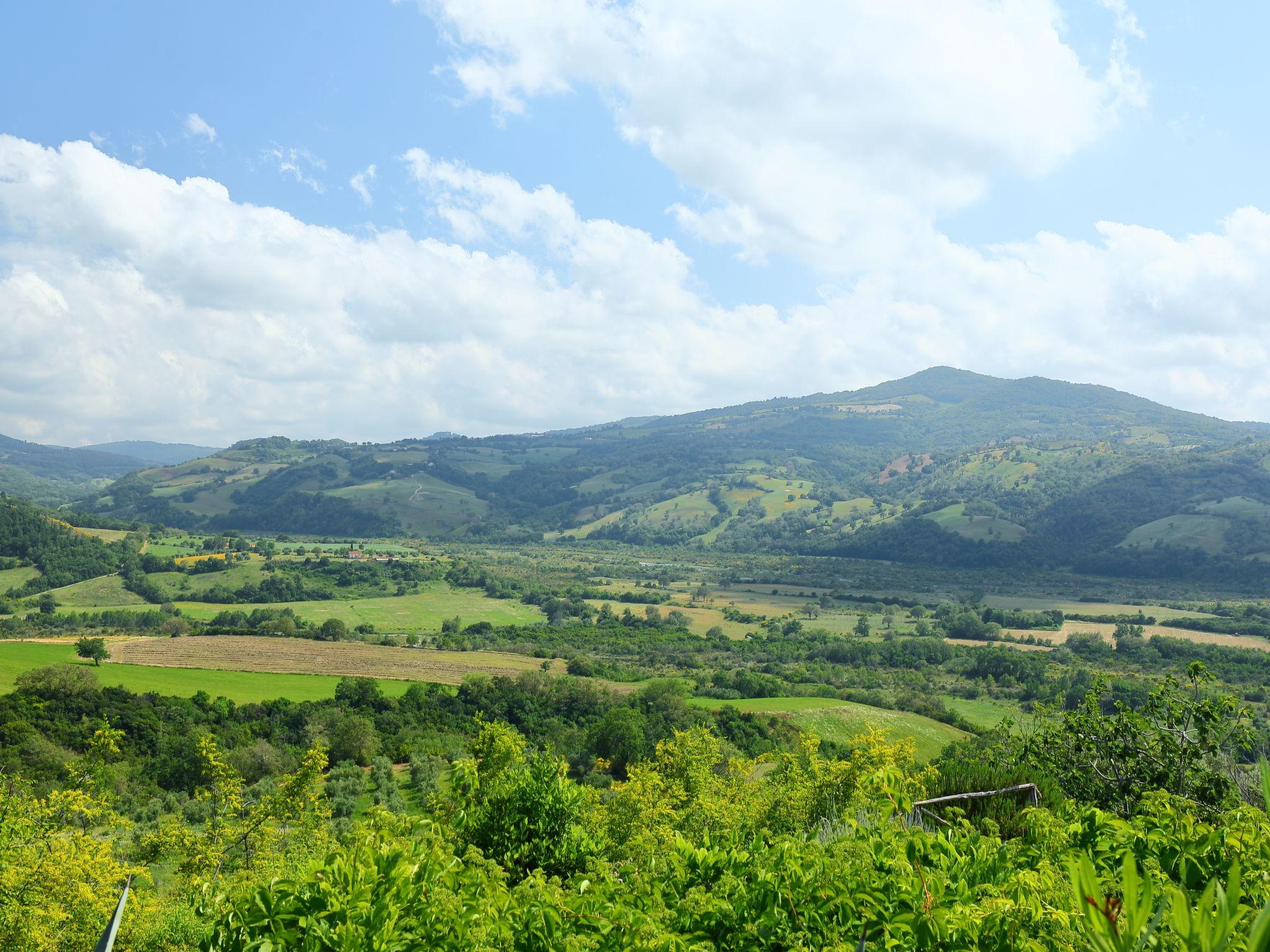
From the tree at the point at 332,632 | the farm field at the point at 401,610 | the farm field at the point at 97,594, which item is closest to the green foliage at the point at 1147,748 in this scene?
the tree at the point at 332,632

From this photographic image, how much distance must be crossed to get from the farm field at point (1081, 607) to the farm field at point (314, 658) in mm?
84999

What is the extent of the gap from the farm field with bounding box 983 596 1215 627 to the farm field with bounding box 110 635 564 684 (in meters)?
85.0

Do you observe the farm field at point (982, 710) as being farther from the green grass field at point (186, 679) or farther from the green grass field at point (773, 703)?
the green grass field at point (186, 679)

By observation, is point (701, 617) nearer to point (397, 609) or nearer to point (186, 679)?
point (397, 609)

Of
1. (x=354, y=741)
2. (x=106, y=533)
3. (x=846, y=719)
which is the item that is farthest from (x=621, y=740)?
(x=106, y=533)

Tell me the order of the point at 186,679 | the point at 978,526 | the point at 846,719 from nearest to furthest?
the point at 846,719 → the point at 186,679 → the point at 978,526

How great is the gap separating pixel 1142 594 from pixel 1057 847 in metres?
153

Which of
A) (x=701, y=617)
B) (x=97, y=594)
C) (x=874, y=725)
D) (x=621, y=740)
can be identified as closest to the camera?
(x=621, y=740)

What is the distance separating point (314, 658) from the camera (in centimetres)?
7031

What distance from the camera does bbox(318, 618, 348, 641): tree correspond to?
85188mm

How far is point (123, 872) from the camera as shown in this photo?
1480cm

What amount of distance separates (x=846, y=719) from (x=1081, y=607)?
85700 mm

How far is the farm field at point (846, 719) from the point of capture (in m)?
52.3

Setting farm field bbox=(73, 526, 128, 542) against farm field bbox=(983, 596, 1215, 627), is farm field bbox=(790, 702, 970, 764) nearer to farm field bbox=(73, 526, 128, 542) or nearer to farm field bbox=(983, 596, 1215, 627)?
farm field bbox=(983, 596, 1215, 627)
